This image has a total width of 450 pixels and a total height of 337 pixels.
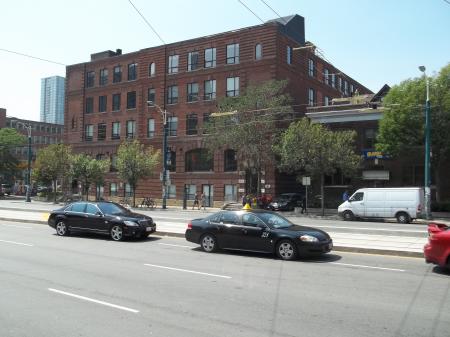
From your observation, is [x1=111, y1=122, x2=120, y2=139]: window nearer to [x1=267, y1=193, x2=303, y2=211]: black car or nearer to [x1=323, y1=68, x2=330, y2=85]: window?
[x1=267, y1=193, x2=303, y2=211]: black car

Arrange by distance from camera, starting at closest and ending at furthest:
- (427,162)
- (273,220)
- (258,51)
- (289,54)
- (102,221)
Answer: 1. (273,220)
2. (102,221)
3. (427,162)
4. (258,51)
5. (289,54)

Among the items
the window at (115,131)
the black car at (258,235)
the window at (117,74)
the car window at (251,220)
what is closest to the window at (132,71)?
the window at (117,74)

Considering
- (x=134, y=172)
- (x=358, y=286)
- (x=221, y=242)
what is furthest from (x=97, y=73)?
(x=358, y=286)

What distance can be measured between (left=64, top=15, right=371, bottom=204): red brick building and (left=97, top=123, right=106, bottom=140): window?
0.12 meters

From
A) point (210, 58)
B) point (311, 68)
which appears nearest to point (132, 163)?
point (210, 58)

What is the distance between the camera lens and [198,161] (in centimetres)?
5109

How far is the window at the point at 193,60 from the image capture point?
171 feet

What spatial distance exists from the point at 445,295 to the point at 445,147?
28007 mm

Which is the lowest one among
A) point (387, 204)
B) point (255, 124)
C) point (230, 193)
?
point (387, 204)

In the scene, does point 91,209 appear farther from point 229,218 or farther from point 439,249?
point 439,249

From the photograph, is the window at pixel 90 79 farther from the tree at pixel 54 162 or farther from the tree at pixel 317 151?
the tree at pixel 317 151

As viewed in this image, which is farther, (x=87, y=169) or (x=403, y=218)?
(x=87, y=169)

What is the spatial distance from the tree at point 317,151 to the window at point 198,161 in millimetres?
15245

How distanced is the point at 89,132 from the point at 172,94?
14.3 meters
